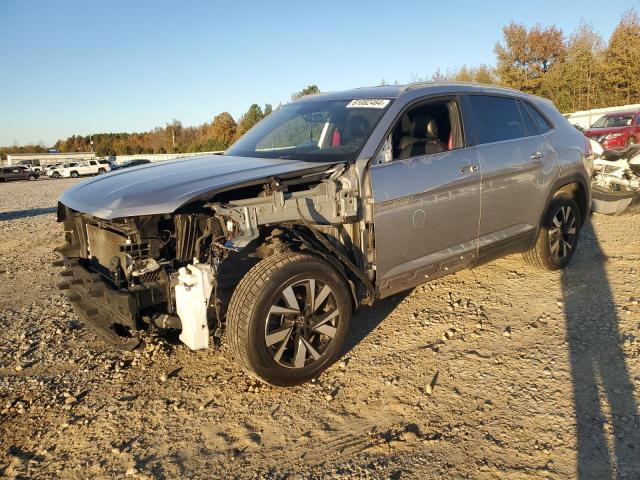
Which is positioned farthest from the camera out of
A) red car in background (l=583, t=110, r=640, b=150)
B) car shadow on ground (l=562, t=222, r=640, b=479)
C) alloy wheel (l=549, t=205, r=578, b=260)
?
red car in background (l=583, t=110, r=640, b=150)

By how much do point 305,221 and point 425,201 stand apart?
1.00 m

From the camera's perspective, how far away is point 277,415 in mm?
2984

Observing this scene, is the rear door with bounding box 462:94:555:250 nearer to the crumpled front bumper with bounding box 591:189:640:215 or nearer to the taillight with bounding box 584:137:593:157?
the taillight with bounding box 584:137:593:157

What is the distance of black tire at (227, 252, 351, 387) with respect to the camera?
9.70 feet

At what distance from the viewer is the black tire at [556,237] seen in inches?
196

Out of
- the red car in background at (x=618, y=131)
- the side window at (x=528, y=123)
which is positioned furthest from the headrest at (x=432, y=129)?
the red car in background at (x=618, y=131)

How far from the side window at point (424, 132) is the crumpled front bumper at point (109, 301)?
73.6 inches

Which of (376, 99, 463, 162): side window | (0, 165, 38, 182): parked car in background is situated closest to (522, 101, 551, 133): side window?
(376, 99, 463, 162): side window

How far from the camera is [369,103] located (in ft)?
12.9

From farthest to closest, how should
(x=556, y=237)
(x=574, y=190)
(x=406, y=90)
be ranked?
(x=574, y=190) < (x=556, y=237) < (x=406, y=90)

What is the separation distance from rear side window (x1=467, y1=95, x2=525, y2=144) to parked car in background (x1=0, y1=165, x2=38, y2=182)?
43.0 metres

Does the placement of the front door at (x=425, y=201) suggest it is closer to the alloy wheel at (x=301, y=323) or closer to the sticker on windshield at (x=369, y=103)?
the sticker on windshield at (x=369, y=103)

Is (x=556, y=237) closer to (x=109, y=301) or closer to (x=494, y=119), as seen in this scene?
(x=494, y=119)

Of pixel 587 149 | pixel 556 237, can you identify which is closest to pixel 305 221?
pixel 556 237
